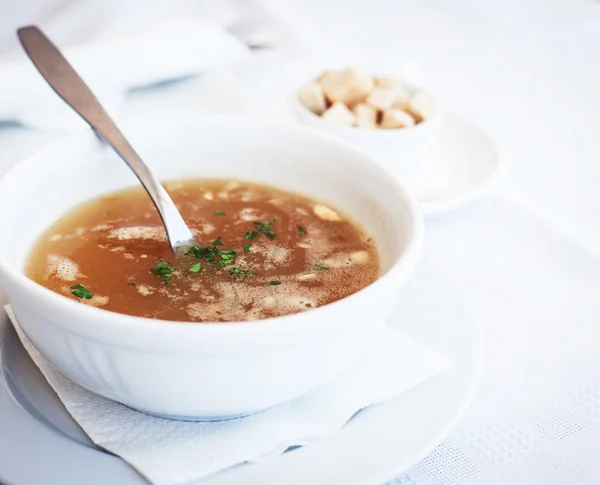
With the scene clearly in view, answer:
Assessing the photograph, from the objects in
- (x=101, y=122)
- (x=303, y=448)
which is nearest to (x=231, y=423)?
(x=303, y=448)

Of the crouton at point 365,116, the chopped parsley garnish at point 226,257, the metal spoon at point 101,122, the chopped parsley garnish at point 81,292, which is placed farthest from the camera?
the crouton at point 365,116

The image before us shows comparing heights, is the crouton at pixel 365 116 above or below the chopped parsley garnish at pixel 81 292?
below

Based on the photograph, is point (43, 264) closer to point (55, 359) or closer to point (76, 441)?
point (55, 359)

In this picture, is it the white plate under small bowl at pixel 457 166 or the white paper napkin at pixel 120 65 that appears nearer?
the white plate under small bowl at pixel 457 166

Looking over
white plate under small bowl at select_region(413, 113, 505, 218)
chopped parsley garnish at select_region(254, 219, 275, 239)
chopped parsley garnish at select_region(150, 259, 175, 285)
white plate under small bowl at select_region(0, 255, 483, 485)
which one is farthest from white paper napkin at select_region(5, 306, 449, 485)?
white plate under small bowl at select_region(413, 113, 505, 218)

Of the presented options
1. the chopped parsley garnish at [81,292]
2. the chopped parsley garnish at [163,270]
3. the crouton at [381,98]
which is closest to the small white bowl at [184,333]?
the chopped parsley garnish at [81,292]

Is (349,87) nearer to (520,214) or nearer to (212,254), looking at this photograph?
Result: (520,214)

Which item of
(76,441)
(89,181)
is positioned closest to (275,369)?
(76,441)

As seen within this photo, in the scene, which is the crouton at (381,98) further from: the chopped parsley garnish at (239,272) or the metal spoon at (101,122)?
the chopped parsley garnish at (239,272)
